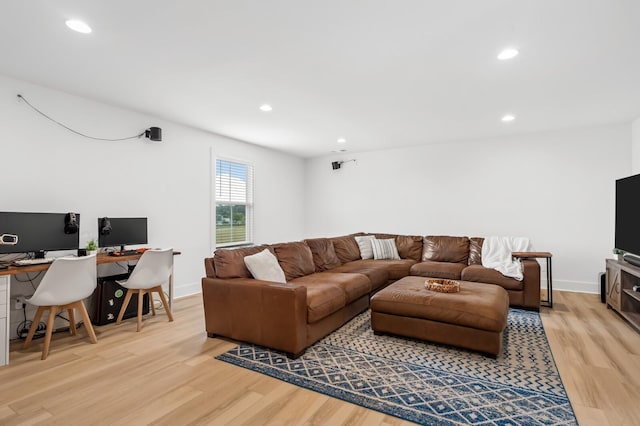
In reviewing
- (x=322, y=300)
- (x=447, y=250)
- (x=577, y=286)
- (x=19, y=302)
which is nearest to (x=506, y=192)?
(x=447, y=250)

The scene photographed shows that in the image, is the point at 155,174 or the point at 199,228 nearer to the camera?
the point at 155,174

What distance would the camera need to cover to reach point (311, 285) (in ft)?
10.4

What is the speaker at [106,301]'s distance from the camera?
3.48 m

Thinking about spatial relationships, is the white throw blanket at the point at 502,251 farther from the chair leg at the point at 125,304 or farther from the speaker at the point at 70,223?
the speaker at the point at 70,223

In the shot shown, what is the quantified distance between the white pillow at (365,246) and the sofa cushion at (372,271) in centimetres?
59

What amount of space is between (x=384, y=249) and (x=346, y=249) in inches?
26.8

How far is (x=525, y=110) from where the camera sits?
13.0 ft

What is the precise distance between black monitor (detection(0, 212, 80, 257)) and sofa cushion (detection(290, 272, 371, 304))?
7.58 ft

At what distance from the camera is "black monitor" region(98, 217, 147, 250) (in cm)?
355

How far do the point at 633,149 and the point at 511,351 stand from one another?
3749mm

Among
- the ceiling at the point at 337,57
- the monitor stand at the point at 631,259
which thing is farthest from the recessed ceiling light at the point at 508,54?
the monitor stand at the point at 631,259

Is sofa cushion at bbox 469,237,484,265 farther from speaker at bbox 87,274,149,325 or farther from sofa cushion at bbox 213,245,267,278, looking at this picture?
speaker at bbox 87,274,149,325

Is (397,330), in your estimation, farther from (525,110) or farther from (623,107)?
(623,107)

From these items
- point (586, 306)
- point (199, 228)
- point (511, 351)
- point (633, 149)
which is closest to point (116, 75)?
point (199, 228)
